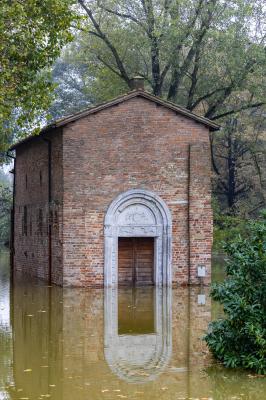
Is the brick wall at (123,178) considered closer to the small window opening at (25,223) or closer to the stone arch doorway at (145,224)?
the stone arch doorway at (145,224)

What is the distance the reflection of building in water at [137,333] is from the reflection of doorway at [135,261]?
2.13m

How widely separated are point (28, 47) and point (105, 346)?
992cm

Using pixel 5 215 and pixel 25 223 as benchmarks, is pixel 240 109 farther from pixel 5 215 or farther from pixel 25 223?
pixel 5 215

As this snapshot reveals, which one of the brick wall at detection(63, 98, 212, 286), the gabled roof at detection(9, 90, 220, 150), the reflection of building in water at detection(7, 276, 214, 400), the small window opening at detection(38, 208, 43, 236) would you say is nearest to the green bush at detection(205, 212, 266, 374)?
the reflection of building in water at detection(7, 276, 214, 400)

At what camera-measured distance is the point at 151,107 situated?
92.9 feet

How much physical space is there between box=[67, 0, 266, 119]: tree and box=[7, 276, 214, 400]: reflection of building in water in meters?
14.0

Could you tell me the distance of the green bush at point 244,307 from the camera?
12.3 meters

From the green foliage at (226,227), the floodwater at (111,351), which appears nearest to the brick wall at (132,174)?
the floodwater at (111,351)

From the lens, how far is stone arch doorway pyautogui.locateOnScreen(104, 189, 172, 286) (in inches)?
1097

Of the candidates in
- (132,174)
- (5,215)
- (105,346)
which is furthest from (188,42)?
(5,215)

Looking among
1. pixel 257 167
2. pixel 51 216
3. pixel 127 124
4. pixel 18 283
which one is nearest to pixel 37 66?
pixel 127 124

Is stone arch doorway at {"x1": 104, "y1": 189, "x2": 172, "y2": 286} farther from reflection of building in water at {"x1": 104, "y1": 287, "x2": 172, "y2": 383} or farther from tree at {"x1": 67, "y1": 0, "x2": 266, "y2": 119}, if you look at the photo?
tree at {"x1": 67, "y1": 0, "x2": 266, "y2": 119}

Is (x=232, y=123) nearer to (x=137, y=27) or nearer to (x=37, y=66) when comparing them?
(x=137, y=27)

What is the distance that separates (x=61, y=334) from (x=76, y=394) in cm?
557
